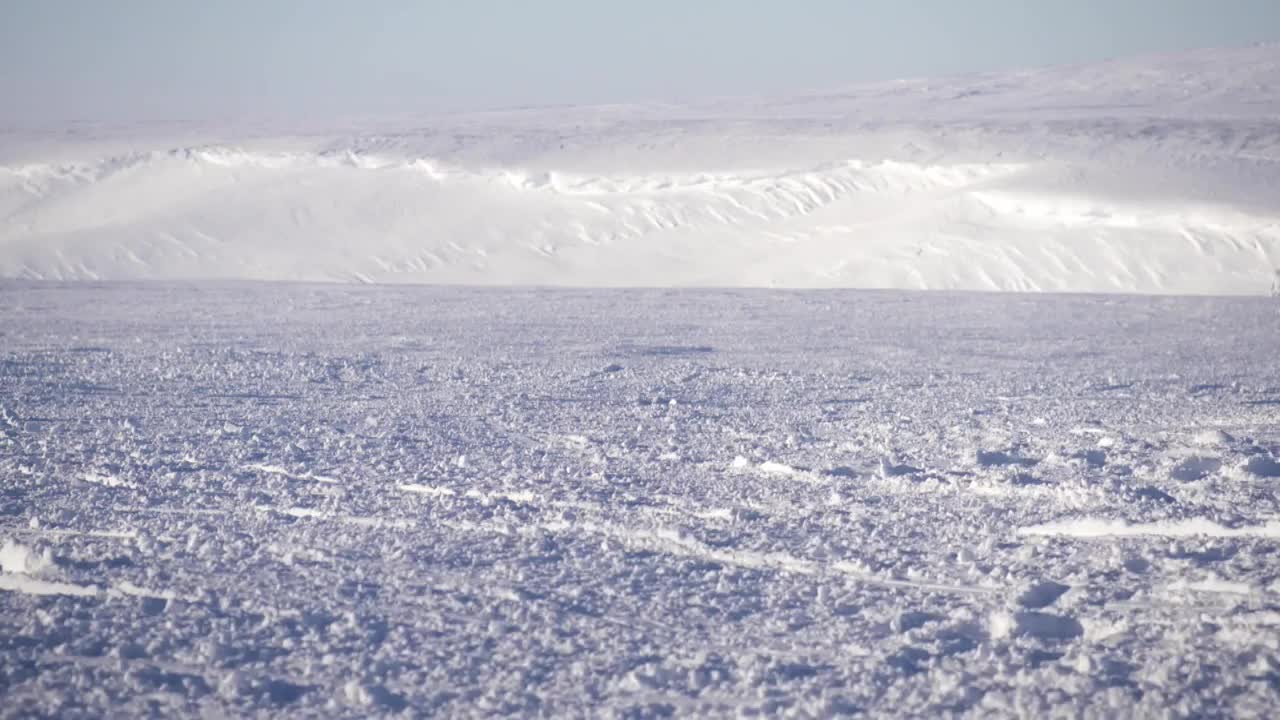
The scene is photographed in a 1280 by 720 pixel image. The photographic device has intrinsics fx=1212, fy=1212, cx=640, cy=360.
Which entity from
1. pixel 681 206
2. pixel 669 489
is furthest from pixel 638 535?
pixel 681 206

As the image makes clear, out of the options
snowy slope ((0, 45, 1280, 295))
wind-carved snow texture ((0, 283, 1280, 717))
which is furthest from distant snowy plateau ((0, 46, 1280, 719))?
snowy slope ((0, 45, 1280, 295))

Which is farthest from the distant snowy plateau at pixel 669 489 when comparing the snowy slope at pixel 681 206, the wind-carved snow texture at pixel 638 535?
the snowy slope at pixel 681 206

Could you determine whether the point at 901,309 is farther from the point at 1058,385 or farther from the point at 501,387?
the point at 501,387

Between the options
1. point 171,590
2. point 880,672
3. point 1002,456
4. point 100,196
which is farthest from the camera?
point 100,196

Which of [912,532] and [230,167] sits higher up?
[230,167]

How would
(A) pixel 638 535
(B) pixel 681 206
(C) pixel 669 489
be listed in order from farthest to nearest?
(B) pixel 681 206, (C) pixel 669 489, (A) pixel 638 535

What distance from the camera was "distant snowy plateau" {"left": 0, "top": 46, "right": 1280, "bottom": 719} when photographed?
3688 millimetres

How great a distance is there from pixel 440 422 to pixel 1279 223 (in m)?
15.2

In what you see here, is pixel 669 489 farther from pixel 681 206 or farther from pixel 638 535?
pixel 681 206

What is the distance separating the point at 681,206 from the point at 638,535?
58.4 ft

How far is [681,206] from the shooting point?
22.5 m

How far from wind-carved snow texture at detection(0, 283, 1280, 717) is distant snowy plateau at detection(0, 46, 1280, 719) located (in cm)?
2

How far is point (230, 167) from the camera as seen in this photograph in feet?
84.8

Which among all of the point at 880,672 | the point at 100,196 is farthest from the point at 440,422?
the point at 100,196
